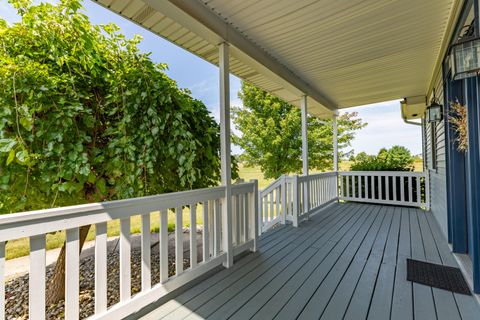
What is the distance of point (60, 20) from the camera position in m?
2.11

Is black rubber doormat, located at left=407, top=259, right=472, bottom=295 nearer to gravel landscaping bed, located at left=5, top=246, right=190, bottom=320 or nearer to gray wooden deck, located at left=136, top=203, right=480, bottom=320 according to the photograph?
gray wooden deck, located at left=136, top=203, right=480, bottom=320

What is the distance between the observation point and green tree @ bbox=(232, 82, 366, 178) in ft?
27.1

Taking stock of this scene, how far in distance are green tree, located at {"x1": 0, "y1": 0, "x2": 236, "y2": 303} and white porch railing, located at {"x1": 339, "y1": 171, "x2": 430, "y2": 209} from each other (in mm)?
4890

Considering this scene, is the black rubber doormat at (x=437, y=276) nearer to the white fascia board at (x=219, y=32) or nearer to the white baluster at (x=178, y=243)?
the white baluster at (x=178, y=243)

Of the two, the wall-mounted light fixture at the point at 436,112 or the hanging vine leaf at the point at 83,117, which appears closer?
the hanging vine leaf at the point at 83,117

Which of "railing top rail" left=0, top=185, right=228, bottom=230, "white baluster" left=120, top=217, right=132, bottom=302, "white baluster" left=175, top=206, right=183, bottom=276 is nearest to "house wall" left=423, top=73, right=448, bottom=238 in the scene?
"railing top rail" left=0, top=185, right=228, bottom=230

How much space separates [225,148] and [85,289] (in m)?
2.38

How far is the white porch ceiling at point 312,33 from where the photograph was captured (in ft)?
7.38

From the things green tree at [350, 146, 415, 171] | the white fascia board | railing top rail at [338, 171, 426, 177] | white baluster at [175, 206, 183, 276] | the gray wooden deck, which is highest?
the white fascia board

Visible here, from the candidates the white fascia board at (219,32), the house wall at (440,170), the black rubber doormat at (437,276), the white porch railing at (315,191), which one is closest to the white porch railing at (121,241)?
the white fascia board at (219,32)

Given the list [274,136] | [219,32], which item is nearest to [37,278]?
[219,32]

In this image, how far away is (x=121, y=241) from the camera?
178 centimetres

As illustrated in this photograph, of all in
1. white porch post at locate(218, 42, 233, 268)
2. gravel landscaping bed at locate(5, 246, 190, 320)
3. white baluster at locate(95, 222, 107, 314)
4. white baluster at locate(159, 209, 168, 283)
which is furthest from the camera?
white porch post at locate(218, 42, 233, 268)

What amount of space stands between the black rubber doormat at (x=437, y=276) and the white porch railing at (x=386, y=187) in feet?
11.1
